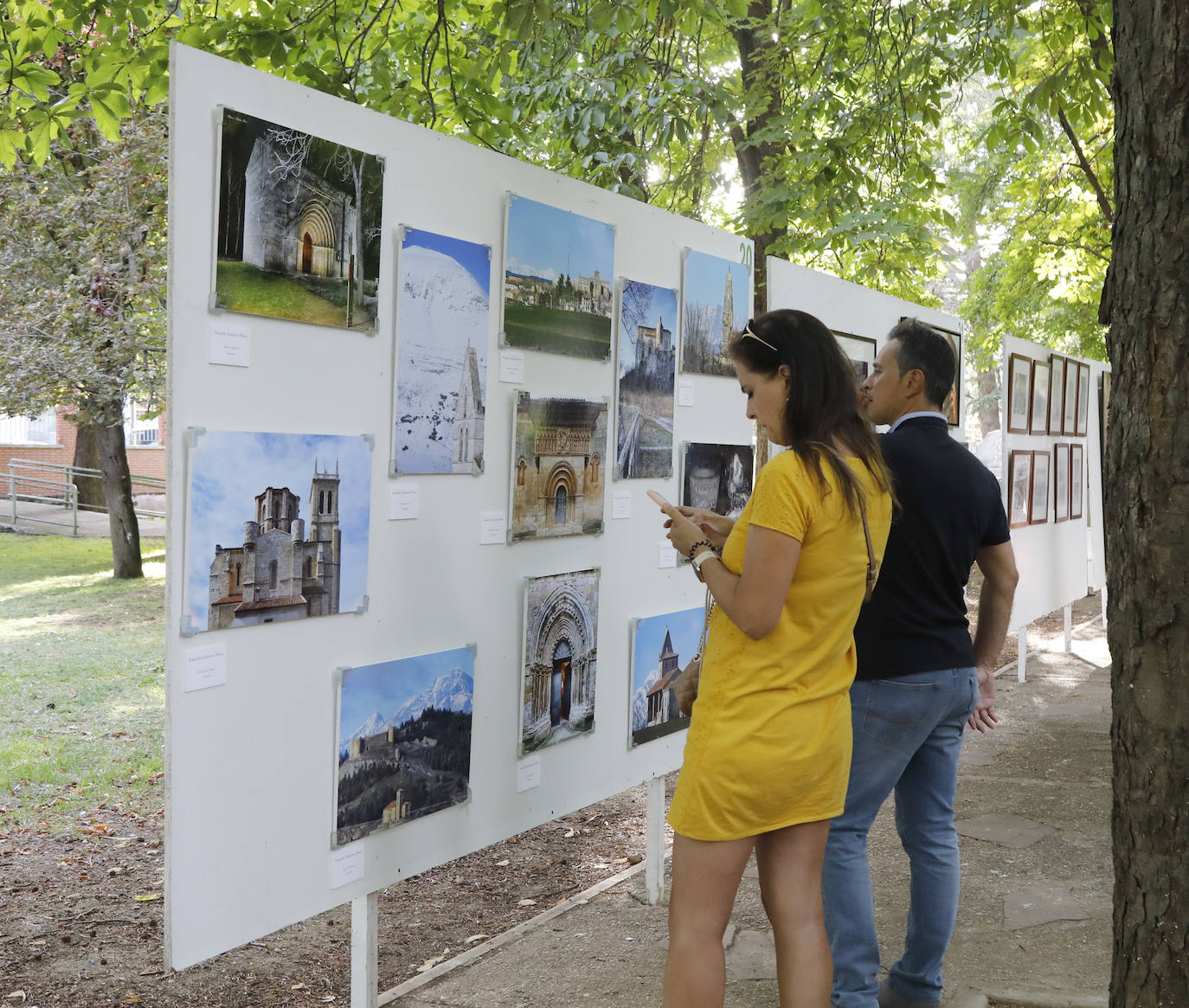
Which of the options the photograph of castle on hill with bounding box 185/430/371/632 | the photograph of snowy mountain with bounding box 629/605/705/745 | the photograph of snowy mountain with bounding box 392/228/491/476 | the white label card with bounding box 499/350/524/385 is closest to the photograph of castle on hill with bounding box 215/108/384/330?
the photograph of snowy mountain with bounding box 392/228/491/476

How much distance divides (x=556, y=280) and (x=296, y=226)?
1.03m

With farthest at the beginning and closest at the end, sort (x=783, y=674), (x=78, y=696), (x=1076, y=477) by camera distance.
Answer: (x=1076, y=477), (x=78, y=696), (x=783, y=674)

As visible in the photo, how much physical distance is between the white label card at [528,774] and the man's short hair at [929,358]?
163 cm

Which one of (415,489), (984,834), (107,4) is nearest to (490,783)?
(415,489)

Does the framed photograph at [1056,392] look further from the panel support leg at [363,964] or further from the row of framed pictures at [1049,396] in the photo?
the panel support leg at [363,964]

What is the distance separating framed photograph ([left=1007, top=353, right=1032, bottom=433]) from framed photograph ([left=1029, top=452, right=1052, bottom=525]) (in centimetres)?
35

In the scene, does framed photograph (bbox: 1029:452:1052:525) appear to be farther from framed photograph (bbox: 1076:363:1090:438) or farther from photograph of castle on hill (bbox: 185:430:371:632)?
photograph of castle on hill (bbox: 185:430:371:632)

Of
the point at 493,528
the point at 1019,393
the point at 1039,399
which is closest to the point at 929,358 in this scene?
the point at 493,528

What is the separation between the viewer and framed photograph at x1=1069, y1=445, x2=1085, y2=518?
29.8 ft

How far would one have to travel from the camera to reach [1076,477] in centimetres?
927

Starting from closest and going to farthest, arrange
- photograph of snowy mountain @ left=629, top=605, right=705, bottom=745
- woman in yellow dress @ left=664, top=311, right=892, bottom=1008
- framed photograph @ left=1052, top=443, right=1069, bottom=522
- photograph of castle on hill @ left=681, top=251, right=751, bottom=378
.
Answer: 1. woman in yellow dress @ left=664, top=311, right=892, bottom=1008
2. photograph of snowy mountain @ left=629, top=605, right=705, bottom=745
3. photograph of castle on hill @ left=681, top=251, right=751, bottom=378
4. framed photograph @ left=1052, top=443, right=1069, bottom=522

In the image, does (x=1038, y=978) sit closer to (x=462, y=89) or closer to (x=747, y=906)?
(x=747, y=906)

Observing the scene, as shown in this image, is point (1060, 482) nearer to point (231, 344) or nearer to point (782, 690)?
point (782, 690)

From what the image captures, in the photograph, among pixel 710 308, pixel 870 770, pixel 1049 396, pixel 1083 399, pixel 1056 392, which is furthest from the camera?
pixel 1083 399
